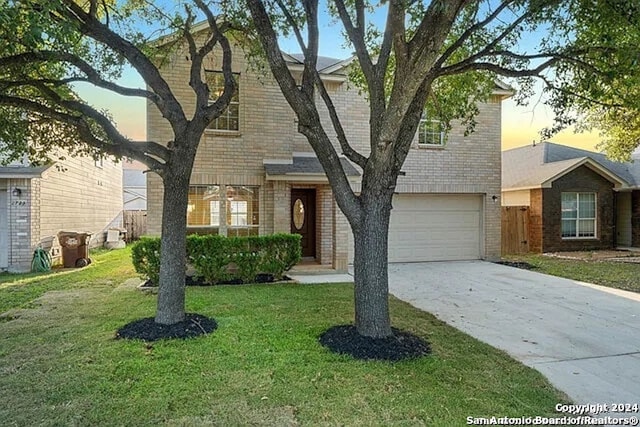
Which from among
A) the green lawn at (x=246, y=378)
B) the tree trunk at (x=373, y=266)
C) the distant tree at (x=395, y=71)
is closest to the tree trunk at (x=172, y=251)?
the green lawn at (x=246, y=378)

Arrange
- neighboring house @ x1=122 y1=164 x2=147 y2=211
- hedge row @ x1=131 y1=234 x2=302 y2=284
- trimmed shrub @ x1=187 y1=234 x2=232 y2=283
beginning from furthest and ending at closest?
neighboring house @ x1=122 y1=164 x2=147 y2=211, trimmed shrub @ x1=187 y1=234 x2=232 y2=283, hedge row @ x1=131 y1=234 x2=302 y2=284

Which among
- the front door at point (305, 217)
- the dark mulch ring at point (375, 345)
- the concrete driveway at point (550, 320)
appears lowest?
the concrete driveway at point (550, 320)

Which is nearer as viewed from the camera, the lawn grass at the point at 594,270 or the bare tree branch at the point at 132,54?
the bare tree branch at the point at 132,54

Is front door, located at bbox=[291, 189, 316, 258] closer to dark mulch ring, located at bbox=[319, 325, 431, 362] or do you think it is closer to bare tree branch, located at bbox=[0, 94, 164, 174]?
bare tree branch, located at bbox=[0, 94, 164, 174]

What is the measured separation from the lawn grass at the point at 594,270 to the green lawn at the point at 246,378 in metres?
6.75

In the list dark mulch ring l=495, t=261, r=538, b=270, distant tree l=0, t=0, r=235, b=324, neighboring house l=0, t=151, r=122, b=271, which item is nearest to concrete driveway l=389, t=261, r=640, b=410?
dark mulch ring l=495, t=261, r=538, b=270

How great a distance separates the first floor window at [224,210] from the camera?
1154 cm

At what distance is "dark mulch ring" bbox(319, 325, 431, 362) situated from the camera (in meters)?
5.18

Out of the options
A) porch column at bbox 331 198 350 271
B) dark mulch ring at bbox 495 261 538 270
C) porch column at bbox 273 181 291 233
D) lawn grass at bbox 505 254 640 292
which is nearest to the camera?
lawn grass at bbox 505 254 640 292

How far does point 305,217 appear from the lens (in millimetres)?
13508

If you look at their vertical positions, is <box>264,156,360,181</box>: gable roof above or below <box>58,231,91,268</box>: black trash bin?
above

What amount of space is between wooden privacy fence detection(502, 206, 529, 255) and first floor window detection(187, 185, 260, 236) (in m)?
11.5

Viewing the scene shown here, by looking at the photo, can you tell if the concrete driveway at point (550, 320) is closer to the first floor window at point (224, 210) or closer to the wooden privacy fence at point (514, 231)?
the first floor window at point (224, 210)

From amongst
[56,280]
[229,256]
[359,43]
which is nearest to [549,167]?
[229,256]
